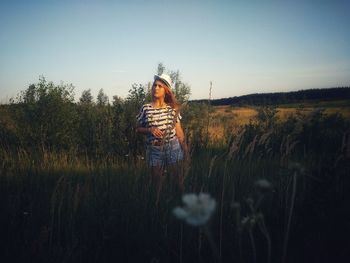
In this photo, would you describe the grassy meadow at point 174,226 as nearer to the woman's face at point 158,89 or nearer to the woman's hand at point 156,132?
the woman's hand at point 156,132

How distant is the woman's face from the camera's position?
15.9ft

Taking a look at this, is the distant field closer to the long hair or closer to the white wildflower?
the long hair

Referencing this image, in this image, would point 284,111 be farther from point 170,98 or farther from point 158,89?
point 158,89

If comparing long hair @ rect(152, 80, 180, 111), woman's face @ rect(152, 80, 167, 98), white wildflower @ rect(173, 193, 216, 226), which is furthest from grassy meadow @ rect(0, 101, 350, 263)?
long hair @ rect(152, 80, 180, 111)

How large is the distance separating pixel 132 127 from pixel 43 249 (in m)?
6.14

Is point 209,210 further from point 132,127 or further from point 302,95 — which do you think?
point 302,95

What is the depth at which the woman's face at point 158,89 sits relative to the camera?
485 cm

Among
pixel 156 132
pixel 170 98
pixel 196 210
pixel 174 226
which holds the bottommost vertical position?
pixel 174 226

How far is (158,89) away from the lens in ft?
16.0

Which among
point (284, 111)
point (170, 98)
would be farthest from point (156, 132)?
point (284, 111)

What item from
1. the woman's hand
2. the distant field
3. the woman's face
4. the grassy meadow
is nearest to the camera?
the grassy meadow

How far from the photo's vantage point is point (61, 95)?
9680 mm

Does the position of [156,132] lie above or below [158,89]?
below

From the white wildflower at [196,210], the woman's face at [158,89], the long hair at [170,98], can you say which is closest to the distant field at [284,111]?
the long hair at [170,98]
